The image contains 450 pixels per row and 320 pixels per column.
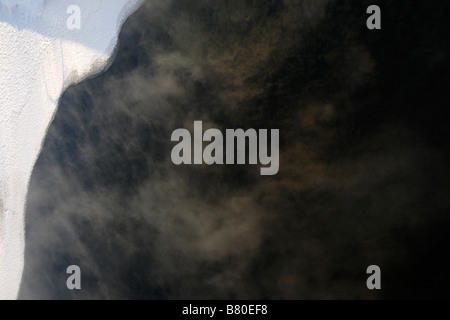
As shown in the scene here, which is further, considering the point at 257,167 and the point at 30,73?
the point at 30,73

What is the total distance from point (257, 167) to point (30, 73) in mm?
1711

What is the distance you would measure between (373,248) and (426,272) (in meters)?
0.32

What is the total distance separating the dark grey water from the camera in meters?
1.68

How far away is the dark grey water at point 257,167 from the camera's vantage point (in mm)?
1678

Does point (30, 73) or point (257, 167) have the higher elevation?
point (30, 73)

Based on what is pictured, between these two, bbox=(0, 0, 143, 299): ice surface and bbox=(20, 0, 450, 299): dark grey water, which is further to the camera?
bbox=(0, 0, 143, 299): ice surface

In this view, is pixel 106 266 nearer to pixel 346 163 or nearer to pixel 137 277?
pixel 137 277

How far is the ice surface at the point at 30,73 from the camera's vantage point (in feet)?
6.48

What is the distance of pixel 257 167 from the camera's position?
180 cm

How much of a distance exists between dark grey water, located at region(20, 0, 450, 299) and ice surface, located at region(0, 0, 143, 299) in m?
0.14

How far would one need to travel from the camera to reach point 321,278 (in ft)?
5.82

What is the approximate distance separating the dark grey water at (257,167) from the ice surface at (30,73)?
0.14 meters

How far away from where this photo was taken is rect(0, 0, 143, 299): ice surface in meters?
1.98

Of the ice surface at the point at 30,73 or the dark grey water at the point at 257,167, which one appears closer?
the dark grey water at the point at 257,167
